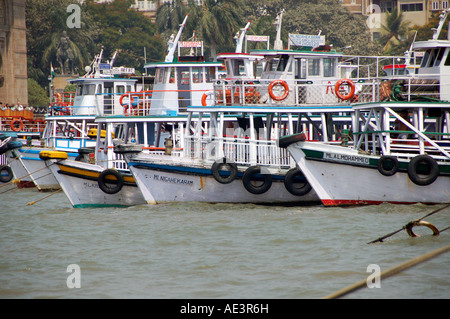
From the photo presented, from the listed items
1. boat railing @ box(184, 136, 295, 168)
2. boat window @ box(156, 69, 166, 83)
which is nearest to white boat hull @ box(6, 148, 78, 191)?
boat window @ box(156, 69, 166, 83)

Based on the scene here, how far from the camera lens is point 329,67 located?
75.3 ft

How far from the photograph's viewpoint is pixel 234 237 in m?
15.3

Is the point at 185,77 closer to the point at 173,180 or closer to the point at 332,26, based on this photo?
the point at 173,180

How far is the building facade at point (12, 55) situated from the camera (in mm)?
53000

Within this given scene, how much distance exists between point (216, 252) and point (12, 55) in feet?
143

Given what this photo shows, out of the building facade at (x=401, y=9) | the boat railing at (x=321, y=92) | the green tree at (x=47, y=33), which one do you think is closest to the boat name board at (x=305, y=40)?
the boat railing at (x=321, y=92)

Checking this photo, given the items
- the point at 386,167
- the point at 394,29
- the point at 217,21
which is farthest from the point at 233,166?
the point at 394,29

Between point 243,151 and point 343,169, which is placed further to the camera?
point 243,151

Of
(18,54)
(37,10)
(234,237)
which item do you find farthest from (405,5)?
(234,237)

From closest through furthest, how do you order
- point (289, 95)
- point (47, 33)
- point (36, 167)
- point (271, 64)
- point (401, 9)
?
1. point (289, 95)
2. point (271, 64)
3. point (36, 167)
4. point (47, 33)
5. point (401, 9)

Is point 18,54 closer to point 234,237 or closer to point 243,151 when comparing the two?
point 243,151

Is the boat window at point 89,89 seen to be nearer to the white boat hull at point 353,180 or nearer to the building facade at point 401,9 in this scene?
the white boat hull at point 353,180

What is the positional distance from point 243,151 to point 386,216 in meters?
4.32

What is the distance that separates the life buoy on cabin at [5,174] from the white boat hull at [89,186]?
35.7ft
